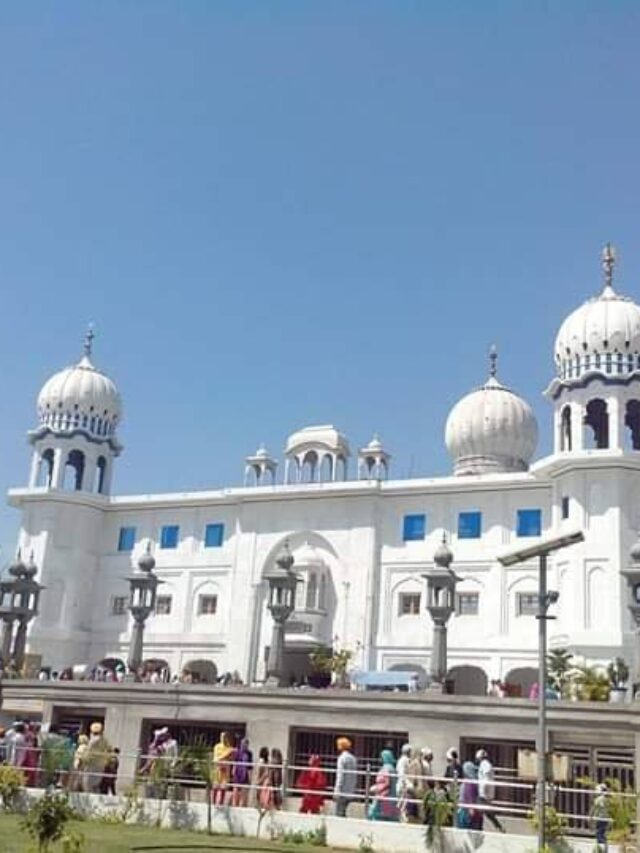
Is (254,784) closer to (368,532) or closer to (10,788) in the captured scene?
(10,788)

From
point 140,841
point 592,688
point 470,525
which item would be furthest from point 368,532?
point 140,841

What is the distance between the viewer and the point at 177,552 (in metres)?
44.4

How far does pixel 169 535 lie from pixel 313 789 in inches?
1030

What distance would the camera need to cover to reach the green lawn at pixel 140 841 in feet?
50.9

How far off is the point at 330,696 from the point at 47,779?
6.24 metres

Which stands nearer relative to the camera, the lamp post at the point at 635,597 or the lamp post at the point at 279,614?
the lamp post at the point at 635,597

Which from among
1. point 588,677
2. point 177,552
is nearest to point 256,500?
point 177,552

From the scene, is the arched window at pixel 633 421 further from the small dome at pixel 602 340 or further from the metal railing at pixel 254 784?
the metal railing at pixel 254 784

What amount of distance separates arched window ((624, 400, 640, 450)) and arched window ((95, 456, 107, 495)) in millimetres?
23305

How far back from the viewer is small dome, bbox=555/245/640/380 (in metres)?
37.8

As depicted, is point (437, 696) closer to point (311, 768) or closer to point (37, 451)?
point (311, 768)

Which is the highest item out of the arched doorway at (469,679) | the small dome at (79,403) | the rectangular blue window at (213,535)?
the small dome at (79,403)

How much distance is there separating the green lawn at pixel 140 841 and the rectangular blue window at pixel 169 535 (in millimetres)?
25389

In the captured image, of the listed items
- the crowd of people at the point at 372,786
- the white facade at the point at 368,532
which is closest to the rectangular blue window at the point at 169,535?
the white facade at the point at 368,532
